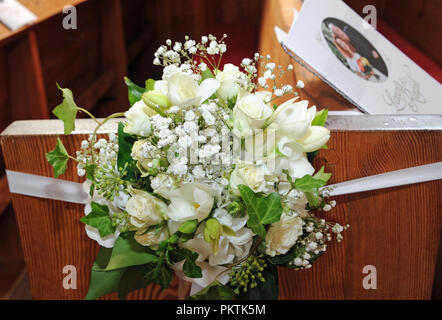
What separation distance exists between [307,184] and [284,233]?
0.10 meters

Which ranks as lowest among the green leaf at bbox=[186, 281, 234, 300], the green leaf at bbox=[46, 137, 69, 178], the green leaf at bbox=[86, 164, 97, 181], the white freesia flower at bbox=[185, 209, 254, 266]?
the green leaf at bbox=[186, 281, 234, 300]

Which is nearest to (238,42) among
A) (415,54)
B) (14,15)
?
(415,54)

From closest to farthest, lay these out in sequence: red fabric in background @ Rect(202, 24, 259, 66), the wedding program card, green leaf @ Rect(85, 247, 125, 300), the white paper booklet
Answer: green leaf @ Rect(85, 247, 125, 300) → the wedding program card → the white paper booklet → red fabric in background @ Rect(202, 24, 259, 66)

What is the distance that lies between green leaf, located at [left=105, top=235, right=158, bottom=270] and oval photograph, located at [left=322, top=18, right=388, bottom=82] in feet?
2.54

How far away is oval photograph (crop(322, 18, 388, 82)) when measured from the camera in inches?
45.3

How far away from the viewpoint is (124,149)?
0.76 meters

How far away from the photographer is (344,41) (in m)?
1.21

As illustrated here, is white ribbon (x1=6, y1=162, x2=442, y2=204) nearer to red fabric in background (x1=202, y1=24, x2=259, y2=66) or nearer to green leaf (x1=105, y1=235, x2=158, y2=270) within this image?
green leaf (x1=105, y1=235, x2=158, y2=270)

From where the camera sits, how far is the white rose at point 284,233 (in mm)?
690

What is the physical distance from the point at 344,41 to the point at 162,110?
75 cm

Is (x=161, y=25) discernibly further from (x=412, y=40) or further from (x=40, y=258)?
(x=40, y=258)

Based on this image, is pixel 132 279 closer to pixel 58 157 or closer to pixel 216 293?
pixel 216 293

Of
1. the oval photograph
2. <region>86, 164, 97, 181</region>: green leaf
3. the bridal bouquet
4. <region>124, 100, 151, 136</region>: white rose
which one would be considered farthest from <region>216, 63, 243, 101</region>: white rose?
the oval photograph

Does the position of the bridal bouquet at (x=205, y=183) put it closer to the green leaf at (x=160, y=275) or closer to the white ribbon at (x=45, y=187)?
the green leaf at (x=160, y=275)
